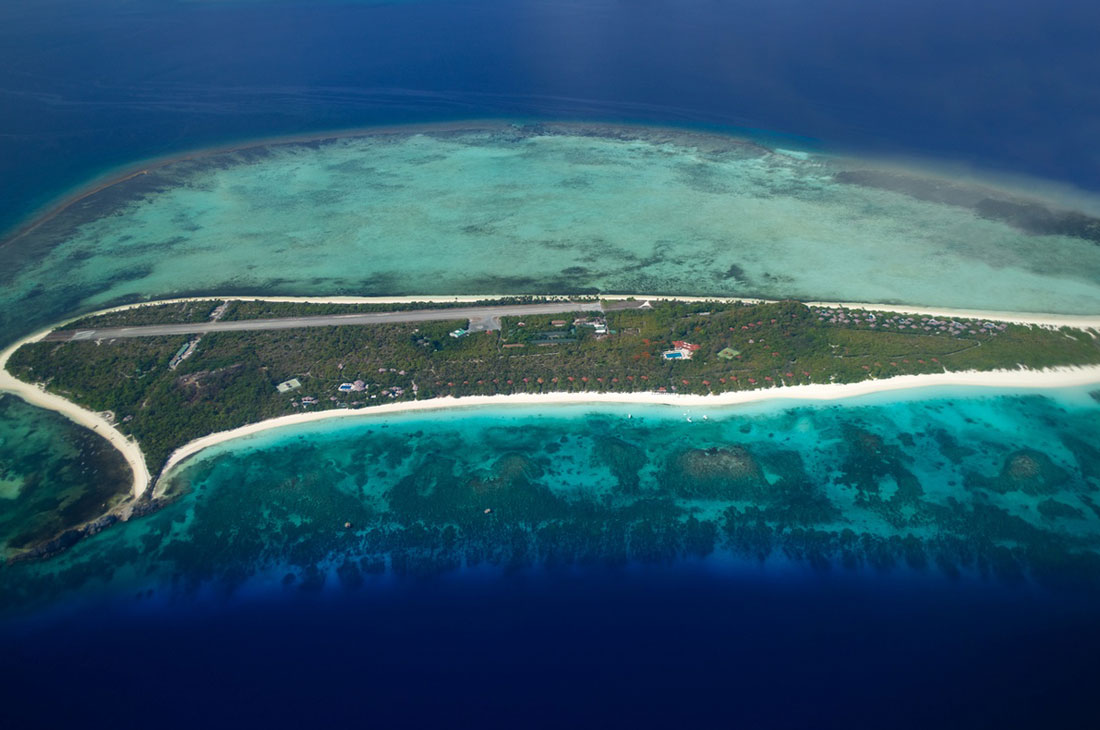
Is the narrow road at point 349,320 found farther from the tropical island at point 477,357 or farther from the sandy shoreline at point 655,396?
the sandy shoreline at point 655,396

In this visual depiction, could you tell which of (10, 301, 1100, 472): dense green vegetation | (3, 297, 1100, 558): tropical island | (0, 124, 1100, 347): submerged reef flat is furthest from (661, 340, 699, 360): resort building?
(0, 124, 1100, 347): submerged reef flat

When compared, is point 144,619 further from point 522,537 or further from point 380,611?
point 522,537

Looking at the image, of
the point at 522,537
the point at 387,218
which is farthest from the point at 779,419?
the point at 387,218

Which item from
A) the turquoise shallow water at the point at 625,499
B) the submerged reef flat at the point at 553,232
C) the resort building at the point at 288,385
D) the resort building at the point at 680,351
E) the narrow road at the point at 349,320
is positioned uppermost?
the submerged reef flat at the point at 553,232

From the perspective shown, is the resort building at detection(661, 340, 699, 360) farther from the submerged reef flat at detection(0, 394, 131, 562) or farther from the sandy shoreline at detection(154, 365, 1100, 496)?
the submerged reef flat at detection(0, 394, 131, 562)

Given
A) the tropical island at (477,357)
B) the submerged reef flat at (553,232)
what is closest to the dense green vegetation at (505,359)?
the tropical island at (477,357)

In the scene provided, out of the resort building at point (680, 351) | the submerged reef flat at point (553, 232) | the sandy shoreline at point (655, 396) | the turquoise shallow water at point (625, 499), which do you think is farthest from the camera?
the submerged reef flat at point (553, 232)
